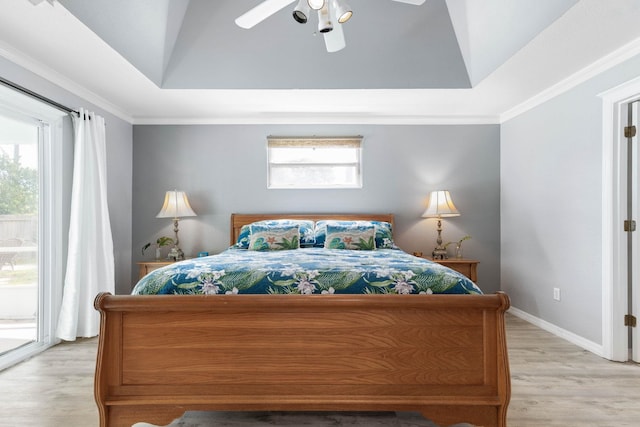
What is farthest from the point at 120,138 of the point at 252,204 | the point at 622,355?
the point at 622,355

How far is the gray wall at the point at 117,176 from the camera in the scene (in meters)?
3.25

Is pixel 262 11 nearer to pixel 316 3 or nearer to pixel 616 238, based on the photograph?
pixel 316 3

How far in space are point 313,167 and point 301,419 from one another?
301 cm

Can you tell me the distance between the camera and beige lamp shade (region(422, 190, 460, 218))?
13.3 ft

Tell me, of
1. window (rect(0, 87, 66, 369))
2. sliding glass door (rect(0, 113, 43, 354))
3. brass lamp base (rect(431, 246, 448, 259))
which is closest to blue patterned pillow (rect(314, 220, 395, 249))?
brass lamp base (rect(431, 246, 448, 259))

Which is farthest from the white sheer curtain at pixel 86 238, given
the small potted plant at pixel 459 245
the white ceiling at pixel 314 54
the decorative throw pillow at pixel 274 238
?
the small potted plant at pixel 459 245

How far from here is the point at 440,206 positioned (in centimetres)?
408

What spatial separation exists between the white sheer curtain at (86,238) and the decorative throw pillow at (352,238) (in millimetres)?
2089

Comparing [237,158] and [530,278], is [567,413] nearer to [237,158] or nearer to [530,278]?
[530,278]

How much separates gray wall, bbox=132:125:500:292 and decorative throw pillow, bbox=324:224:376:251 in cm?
79

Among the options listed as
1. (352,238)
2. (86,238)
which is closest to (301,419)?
(352,238)

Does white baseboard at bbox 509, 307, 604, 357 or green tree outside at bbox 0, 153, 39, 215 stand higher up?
green tree outside at bbox 0, 153, 39, 215

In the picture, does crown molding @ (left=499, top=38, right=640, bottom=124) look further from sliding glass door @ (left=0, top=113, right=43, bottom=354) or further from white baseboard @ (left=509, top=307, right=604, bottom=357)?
A: sliding glass door @ (left=0, top=113, right=43, bottom=354)

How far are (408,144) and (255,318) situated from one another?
3.21m
